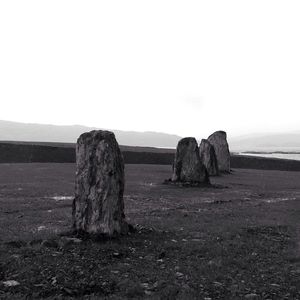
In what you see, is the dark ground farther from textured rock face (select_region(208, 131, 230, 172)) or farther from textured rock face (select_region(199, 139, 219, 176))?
textured rock face (select_region(199, 139, 219, 176))

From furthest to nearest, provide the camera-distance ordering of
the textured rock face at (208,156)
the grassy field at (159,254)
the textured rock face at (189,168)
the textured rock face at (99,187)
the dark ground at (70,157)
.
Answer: the dark ground at (70,157) < the textured rock face at (208,156) < the textured rock face at (189,168) < the textured rock face at (99,187) < the grassy field at (159,254)

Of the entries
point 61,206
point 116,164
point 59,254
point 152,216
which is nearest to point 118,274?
point 59,254

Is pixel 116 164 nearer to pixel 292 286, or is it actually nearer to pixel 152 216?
pixel 152 216

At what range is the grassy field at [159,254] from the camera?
8477 mm

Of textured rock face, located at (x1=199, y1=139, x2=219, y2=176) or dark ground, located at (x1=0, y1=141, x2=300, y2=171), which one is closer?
textured rock face, located at (x1=199, y1=139, x2=219, y2=176)

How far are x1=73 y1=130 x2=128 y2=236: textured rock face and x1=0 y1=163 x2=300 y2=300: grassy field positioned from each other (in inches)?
22.1

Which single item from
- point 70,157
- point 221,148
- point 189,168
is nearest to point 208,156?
point 221,148

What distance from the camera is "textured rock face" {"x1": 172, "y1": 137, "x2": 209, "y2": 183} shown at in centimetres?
2755

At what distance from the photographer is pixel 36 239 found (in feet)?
37.9

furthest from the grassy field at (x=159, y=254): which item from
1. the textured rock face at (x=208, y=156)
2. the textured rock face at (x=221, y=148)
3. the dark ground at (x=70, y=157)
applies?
the dark ground at (x=70, y=157)

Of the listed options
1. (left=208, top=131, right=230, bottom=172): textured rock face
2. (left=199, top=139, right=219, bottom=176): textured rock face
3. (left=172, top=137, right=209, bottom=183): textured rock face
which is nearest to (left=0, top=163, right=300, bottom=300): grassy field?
(left=172, top=137, right=209, bottom=183): textured rock face

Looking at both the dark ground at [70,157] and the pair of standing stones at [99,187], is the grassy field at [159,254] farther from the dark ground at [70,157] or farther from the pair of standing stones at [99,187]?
the dark ground at [70,157]

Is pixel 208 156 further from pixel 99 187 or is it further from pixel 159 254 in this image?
pixel 159 254

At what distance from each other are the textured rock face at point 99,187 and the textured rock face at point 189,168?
15134 mm
